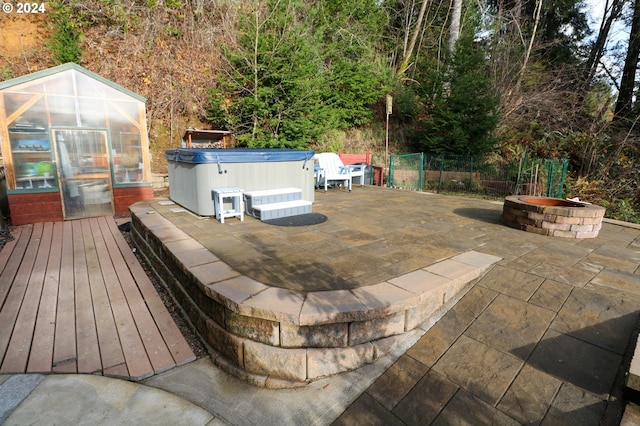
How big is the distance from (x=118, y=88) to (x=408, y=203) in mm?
6082

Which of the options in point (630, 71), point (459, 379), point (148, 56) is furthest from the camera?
point (630, 71)

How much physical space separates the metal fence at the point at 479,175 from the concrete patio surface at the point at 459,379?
592cm

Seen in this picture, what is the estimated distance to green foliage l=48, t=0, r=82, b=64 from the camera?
31.1 feet

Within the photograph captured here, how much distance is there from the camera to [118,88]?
620 cm

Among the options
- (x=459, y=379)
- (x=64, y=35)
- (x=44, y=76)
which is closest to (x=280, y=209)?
(x=459, y=379)

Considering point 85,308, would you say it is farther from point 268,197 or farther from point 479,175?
point 479,175

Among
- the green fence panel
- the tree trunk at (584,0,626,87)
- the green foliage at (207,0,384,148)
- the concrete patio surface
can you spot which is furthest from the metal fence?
the tree trunk at (584,0,626,87)

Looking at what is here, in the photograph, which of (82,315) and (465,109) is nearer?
(82,315)

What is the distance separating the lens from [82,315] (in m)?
2.87

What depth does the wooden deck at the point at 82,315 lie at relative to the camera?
2281 millimetres

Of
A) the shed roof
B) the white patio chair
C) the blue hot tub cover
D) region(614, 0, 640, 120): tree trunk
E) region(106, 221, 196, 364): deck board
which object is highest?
region(614, 0, 640, 120): tree trunk

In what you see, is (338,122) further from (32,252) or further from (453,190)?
(32,252)

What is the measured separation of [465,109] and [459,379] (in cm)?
1017

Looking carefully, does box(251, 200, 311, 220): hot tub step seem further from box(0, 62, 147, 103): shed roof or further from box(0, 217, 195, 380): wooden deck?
box(0, 62, 147, 103): shed roof
